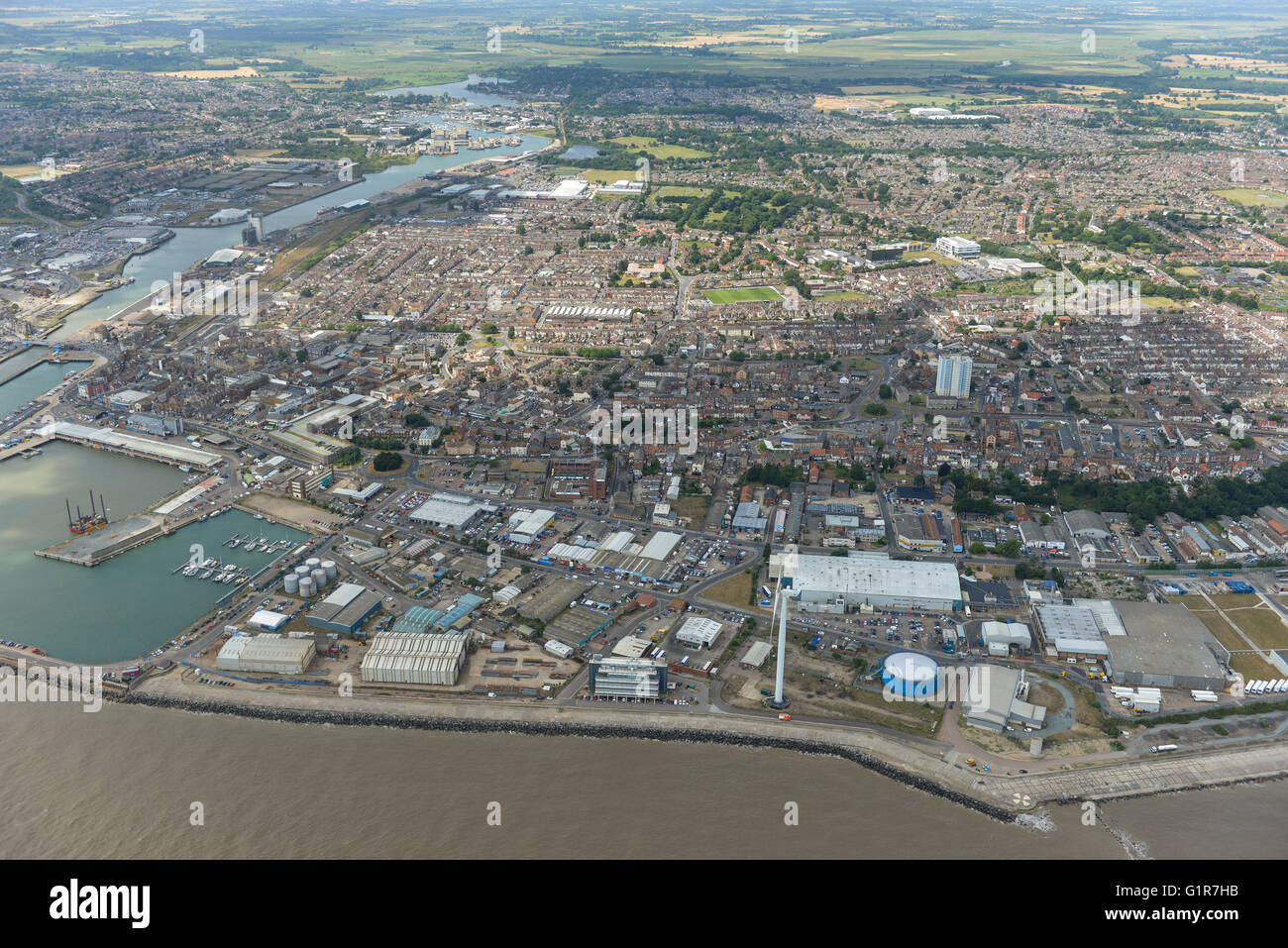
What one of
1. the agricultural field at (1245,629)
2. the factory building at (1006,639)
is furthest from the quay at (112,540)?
the agricultural field at (1245,629)

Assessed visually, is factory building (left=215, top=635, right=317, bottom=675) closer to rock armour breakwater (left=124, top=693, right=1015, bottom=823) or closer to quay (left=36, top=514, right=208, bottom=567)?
rock armour breakwater (left=124, top=693, right=1015, bottom=823)

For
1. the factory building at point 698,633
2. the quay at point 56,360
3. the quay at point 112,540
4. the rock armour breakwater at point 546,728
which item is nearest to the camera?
the rock armour breakwater at point 546,728

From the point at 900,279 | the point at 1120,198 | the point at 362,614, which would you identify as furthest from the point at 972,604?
the point at 1120,198

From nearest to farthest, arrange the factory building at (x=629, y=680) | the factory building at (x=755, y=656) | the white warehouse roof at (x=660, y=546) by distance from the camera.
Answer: the factory building at (x=629, y=680)
the factory building at (x=755, y=656)
the white warehouse roof at (x=660, y=546)

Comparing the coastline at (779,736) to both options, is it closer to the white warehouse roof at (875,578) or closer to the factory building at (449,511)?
the white warehouse roof at (875,578)

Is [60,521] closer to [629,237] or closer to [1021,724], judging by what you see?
[1021,724]
